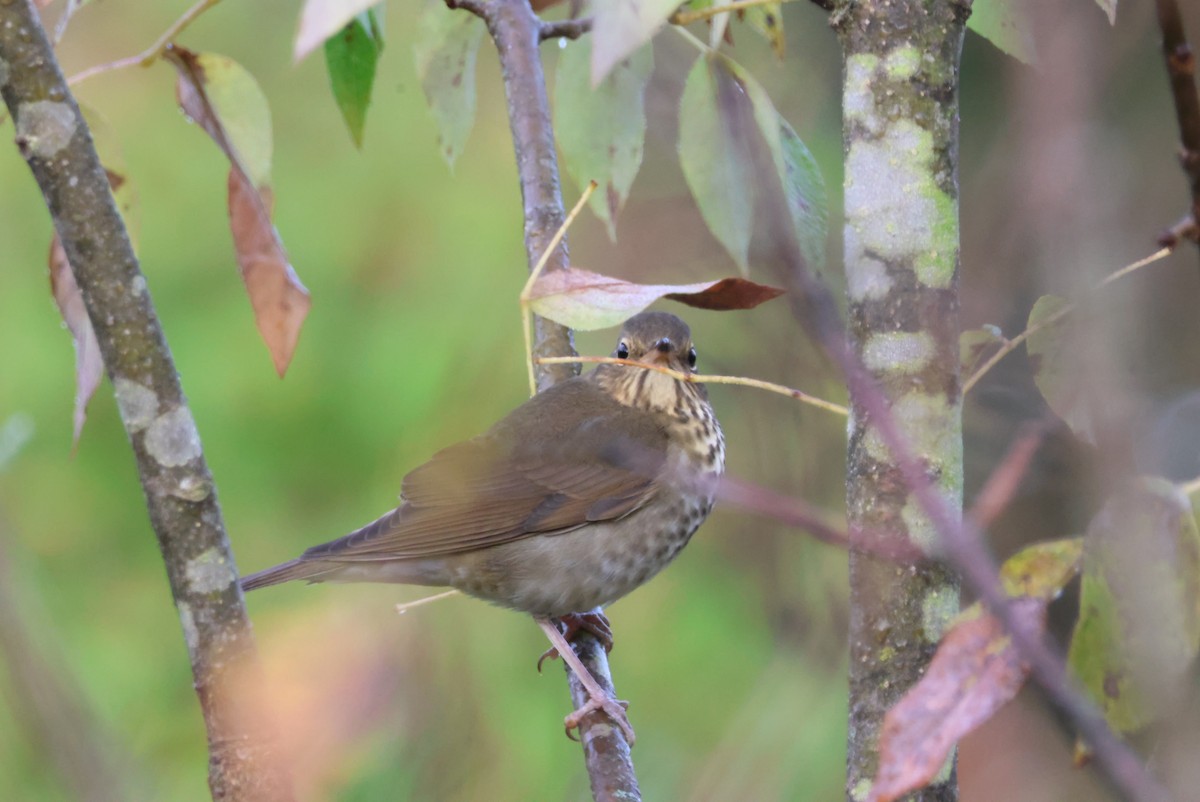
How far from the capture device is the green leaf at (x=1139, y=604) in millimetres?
941

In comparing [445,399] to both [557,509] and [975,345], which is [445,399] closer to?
[557,509]

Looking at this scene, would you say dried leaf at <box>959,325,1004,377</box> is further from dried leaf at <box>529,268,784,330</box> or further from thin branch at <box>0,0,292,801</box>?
thin branch at <box>0,0,292,801</box>

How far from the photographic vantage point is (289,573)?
286cm

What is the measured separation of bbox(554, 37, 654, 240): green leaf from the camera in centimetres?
218

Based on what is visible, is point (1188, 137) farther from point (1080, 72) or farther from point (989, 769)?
point (989, 769)

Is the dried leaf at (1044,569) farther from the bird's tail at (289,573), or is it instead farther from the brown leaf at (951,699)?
the bird's tail at (289,573)

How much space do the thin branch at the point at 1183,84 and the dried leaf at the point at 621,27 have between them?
1.39 ft

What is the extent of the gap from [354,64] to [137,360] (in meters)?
0.80

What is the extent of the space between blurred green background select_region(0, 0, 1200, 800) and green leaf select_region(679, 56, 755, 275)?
41cm

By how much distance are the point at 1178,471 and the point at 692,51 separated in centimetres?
120

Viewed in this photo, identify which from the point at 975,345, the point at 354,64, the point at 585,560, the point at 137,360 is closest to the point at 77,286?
the point at 137,360

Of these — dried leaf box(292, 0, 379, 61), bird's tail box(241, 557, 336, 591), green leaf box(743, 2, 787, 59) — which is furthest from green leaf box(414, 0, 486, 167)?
dried leaf box(292, 0, 379, 61)

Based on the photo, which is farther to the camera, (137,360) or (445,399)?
(445,399)

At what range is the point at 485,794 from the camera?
2424 millimetres
